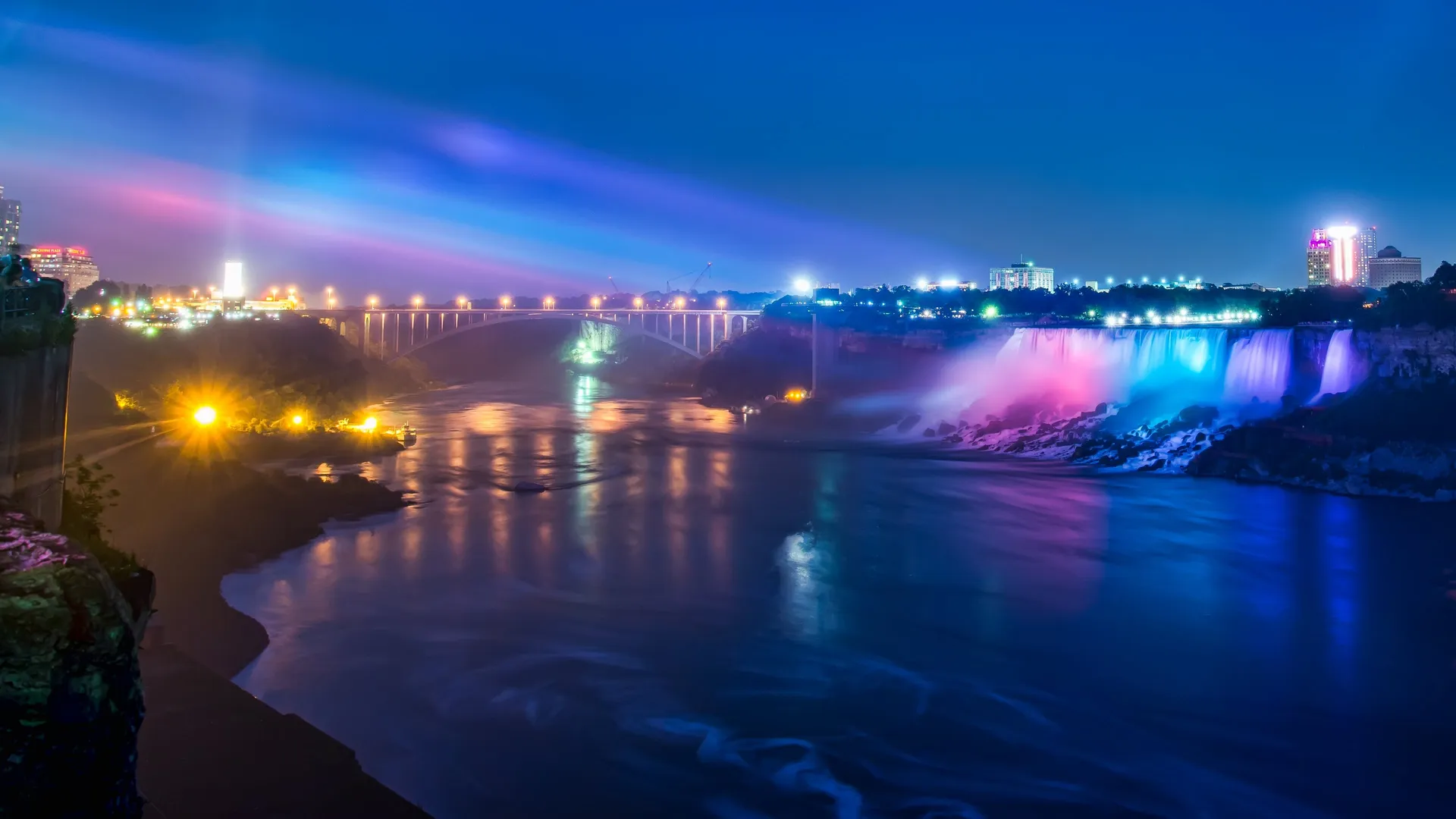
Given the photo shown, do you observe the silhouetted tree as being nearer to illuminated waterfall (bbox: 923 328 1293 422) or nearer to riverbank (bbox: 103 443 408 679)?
illuminated waterfall (bbox: 923 328 1293 422)

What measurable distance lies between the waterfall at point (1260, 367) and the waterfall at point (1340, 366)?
101cm

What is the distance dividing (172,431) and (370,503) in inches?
297

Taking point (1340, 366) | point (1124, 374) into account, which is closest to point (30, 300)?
point (1340, 366)

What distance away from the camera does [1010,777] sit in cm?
854

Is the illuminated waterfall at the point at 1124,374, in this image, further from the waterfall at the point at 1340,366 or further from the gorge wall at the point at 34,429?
the gorge wall at the point at 34,429

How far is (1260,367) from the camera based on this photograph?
99.5 ft

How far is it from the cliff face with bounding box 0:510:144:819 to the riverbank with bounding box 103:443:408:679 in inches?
224

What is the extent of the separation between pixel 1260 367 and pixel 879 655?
2438 centimetres

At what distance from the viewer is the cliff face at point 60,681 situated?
13.7 ft

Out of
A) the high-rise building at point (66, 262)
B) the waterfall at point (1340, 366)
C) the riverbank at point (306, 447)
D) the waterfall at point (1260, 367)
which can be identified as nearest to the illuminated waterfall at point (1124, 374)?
the waterfall at point (1260, 367)

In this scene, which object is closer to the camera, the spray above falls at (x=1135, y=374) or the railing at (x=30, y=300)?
the railing at (x=30, y=300)

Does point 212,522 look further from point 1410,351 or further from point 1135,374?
point 1135,374

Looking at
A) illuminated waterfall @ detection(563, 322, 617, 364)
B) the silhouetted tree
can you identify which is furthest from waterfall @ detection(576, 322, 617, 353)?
the silhouetted tree

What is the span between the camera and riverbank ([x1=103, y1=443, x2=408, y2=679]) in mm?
10898
